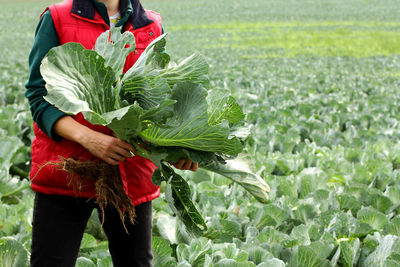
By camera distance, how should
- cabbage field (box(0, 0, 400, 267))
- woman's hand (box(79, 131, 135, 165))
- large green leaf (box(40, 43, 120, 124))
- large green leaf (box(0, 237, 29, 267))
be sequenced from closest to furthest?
large green leaf (box(40, 43, 120, 124)), woman's hand (box(79, 131, 135, 165)), large green leaf (box(0, 237, 29, 267)), cabbage field (box(0, 0, 400, 267))

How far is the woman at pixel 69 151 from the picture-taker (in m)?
1.65

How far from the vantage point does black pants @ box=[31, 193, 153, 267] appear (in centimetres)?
175

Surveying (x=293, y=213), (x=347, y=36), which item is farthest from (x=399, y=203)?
(x=347, y=36)

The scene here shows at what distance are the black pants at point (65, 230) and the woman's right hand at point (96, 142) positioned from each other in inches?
8.4

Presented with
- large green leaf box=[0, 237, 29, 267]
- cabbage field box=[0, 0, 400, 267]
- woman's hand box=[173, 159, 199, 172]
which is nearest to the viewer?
woman's hand box=[173, 159, 199, 172]

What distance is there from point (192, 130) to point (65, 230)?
641 millimetres

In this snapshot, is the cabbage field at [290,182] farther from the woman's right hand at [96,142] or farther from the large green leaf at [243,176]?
the woman's right hand at [96,142]

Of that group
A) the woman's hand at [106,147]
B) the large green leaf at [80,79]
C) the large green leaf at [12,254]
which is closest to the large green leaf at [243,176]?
the woman's hand at [106,147]

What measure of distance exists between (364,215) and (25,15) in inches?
1465

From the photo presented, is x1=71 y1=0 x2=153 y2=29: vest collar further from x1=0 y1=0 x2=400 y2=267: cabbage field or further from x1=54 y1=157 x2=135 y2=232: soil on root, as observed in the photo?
x1=0 y1=0 x2=400 y2=267: cabbage field

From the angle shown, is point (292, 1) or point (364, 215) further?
point (292, 1)

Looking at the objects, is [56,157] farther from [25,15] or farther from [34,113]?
[25,15]

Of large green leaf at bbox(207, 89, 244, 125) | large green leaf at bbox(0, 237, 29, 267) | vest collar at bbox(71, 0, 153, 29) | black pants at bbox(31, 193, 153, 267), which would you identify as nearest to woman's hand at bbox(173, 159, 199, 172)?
large green leaf at bbox(207, 89, 244, 125)

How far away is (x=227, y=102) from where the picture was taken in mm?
1648
